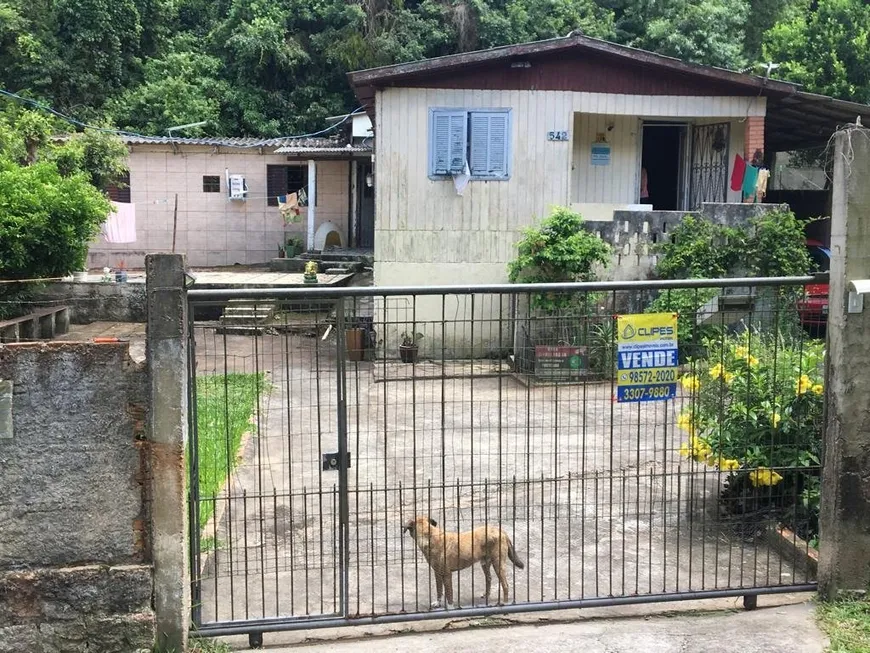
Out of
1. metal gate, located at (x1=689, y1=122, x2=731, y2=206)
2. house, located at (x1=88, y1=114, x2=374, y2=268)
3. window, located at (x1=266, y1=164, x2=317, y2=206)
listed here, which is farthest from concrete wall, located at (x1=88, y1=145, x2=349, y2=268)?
metal gate, located at (x1=689, y1=122, x2=731, y2=206)

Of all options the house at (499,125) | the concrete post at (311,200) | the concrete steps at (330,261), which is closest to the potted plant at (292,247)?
the concrete post at (311,200)

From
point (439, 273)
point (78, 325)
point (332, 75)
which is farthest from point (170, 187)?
point (439, 273)

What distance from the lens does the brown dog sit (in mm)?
4809

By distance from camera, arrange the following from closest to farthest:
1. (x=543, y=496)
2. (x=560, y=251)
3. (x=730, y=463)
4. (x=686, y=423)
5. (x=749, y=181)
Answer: (x=730, y=463), (x=543, y=496), (x=686, y=423), (x=560, y=251), (x=749, y=181)

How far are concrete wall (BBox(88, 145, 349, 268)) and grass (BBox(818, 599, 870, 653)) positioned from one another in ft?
62.2

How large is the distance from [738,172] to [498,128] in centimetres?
432

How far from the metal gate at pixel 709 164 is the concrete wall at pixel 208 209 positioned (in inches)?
390

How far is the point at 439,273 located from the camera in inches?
554

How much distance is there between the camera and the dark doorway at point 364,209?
22484mm

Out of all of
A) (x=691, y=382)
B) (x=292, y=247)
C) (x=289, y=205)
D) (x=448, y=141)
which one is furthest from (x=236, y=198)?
(x=691, y=382)

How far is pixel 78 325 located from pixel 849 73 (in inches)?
796

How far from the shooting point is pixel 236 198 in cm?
2216

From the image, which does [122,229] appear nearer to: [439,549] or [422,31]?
[422,31]

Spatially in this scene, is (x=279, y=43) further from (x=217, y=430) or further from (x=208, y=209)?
(x=217, y=430)
